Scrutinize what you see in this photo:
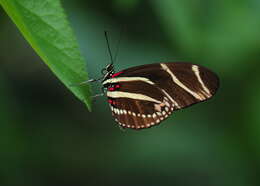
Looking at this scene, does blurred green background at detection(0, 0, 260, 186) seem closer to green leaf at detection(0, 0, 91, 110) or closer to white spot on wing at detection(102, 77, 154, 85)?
white spot on wing at detection(102, 77, 154, 85)

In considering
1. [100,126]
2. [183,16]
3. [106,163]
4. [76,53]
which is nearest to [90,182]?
[106,163]

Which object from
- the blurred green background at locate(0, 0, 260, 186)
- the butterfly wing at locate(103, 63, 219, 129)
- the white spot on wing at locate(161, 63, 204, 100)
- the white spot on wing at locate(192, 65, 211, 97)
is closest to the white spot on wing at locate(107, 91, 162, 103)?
the butterfly wing at locate(103, 63, 219, 129)

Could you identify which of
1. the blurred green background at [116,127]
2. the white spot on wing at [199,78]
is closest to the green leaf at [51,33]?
the white spot on wing at [199,78]

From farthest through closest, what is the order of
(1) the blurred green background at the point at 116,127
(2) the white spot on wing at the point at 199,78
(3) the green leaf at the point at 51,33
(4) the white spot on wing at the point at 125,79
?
(1) the blurred green background at the point at 116,127
(4) the white spot on wing at the point at 125,79
(2) the white spot on wing at the point at 199,78
(3) the green leaf at the point at 51,33

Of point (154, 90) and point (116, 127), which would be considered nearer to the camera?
point (154, 90)

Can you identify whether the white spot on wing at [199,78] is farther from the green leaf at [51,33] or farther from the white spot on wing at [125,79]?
the green leaf at [51,33]

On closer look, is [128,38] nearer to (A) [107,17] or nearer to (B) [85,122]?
(A) [107,17]

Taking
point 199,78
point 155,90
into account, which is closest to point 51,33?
point 199,78

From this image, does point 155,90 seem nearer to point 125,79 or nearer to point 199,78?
point 125,79
